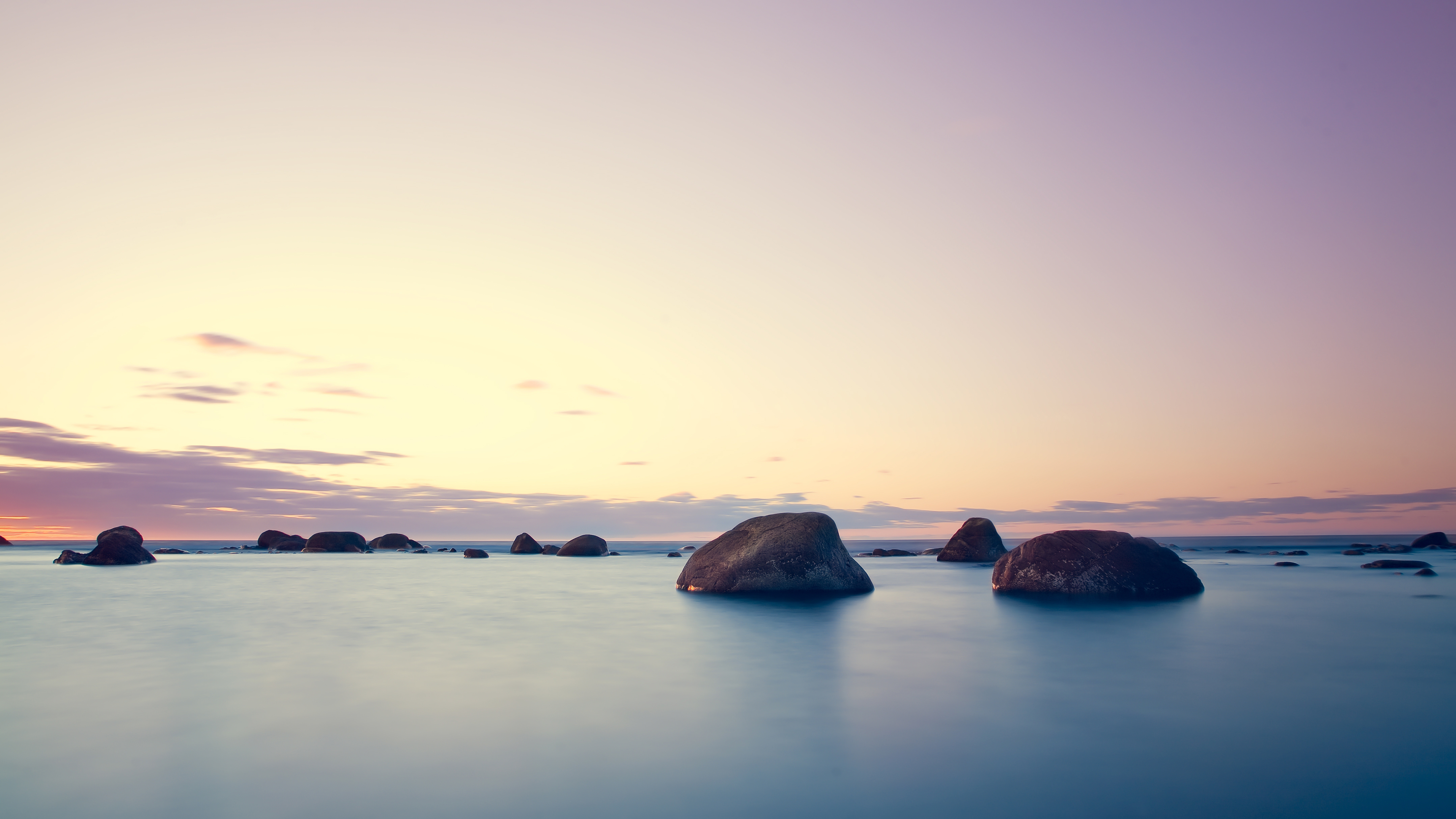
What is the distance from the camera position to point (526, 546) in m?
61.5

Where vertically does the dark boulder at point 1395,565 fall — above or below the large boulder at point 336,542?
below

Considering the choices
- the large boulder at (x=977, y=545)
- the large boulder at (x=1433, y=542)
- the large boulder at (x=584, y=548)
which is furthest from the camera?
the large boulder at (x=1433, y=542)

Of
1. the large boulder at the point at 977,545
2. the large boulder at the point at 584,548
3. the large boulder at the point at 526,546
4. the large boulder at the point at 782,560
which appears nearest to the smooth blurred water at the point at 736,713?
the large boulder at the point at 782,560

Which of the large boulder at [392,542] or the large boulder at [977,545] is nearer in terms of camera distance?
the large boulder at [977,545]

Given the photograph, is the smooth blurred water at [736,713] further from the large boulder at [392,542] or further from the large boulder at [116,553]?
the large boulder at [392,542]

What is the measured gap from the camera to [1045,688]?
7.46m

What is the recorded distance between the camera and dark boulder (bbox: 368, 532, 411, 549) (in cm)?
7988

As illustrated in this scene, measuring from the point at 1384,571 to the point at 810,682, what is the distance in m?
29.7

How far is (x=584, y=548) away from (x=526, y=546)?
43.1 ft

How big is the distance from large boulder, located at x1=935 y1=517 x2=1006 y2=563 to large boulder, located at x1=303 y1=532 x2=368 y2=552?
49.7 metres

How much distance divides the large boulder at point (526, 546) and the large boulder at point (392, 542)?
2408cm

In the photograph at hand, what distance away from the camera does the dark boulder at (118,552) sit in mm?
36719

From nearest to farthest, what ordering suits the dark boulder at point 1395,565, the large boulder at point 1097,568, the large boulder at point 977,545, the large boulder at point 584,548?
the large boulder at point 1097,568
the dark boulder at point 1395,565
the large boulder at point 977,545
the large boulder at point 584,548

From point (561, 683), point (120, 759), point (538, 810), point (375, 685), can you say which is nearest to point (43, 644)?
point (375, 685)
